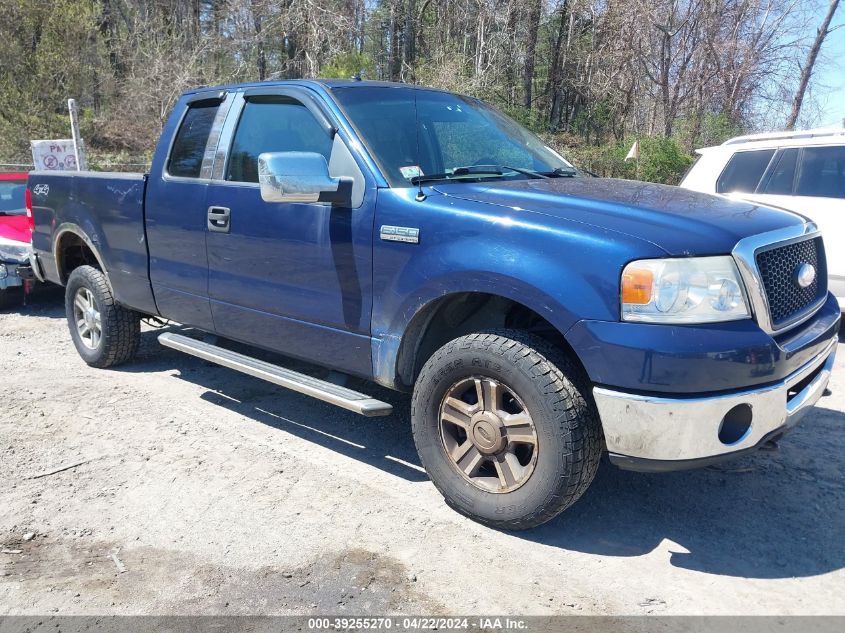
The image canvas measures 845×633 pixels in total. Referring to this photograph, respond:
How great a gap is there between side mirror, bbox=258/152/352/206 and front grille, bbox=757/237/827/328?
2.00 m

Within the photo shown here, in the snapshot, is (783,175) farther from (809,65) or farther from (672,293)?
(809,65)

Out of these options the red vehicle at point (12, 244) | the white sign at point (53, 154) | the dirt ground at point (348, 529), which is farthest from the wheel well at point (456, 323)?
the white sign at point (53, 154)

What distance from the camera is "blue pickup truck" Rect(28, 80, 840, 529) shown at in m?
2.93

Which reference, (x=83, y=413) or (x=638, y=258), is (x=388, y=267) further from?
(x=83, y=413)

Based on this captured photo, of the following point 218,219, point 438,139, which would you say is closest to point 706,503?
point 438,139

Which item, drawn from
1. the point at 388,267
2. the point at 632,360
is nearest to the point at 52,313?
the point at 388,267

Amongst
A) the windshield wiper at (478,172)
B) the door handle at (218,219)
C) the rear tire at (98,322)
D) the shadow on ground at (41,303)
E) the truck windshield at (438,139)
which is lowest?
the shadow on ground at (41,303)

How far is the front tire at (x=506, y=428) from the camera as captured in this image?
123 inches

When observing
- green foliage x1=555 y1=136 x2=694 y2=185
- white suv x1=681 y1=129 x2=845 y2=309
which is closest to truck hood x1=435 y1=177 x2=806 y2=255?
white suv x1=681 y1=129 x2=845 y2=309

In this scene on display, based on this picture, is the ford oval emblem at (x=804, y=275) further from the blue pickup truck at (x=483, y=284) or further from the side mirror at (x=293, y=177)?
the side mirror at (x=293, y=177)

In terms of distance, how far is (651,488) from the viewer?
392cm

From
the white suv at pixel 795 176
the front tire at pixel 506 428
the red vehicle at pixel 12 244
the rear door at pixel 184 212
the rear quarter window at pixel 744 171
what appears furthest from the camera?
the red vehicle at pixel 12 244

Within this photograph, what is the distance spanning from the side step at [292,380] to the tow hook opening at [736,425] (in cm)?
153

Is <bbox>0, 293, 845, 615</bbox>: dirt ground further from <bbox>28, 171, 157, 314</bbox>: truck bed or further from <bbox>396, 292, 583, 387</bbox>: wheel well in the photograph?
<bbox>28, 171, 157, 314</bbox>: truck bed
